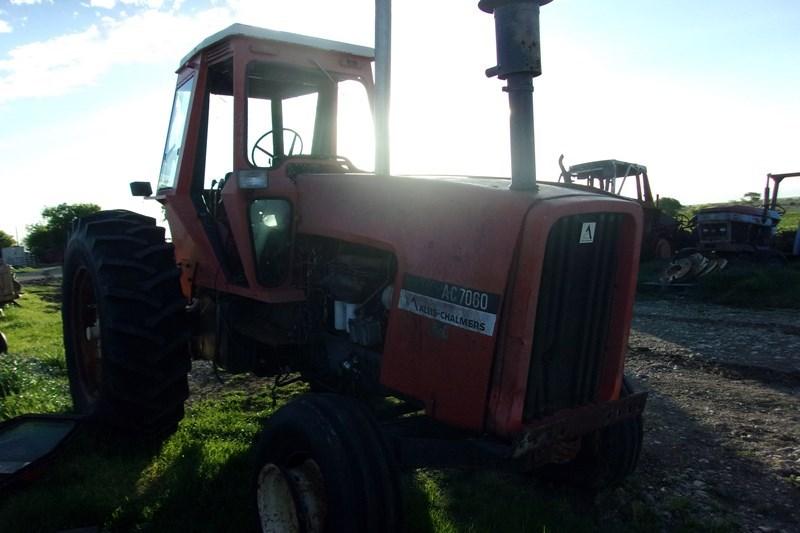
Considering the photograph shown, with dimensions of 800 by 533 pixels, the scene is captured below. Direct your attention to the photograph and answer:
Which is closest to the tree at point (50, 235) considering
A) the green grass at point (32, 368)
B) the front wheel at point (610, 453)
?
the green grass at point (32, 368)

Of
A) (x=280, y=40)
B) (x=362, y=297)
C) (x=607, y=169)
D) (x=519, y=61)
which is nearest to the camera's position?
(x=519, y=61)

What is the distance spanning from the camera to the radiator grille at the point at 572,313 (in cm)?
272

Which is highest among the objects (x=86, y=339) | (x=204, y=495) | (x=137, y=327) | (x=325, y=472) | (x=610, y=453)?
(x=137, y=327)

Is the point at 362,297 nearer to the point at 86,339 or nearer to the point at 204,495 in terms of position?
the point at 204,495

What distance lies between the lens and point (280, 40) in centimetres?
393

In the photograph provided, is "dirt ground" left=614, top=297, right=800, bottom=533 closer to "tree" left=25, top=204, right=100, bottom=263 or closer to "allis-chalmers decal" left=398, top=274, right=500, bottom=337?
"allis-chalmers decal" left=398, top=274, right=500, bottom=337

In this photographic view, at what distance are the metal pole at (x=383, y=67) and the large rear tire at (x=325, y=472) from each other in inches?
55.2

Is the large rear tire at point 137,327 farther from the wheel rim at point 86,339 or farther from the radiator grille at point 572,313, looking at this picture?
the radiator grille at point 572,313

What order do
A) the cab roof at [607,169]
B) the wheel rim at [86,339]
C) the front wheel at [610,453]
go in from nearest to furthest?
the front wheel at [610,453] → the wheel rim at [86,339] → the cab roof at [607,169]

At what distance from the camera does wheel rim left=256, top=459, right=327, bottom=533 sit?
2.73 m

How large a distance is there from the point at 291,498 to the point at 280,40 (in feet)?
8.51

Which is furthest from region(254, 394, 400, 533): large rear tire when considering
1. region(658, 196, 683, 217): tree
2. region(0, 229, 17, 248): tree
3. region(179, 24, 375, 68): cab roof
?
region(0, 229, 17, 248): tree

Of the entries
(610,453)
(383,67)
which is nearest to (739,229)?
(610,453)

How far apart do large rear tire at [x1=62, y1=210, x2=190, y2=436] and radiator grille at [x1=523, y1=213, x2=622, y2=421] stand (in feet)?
7.49
